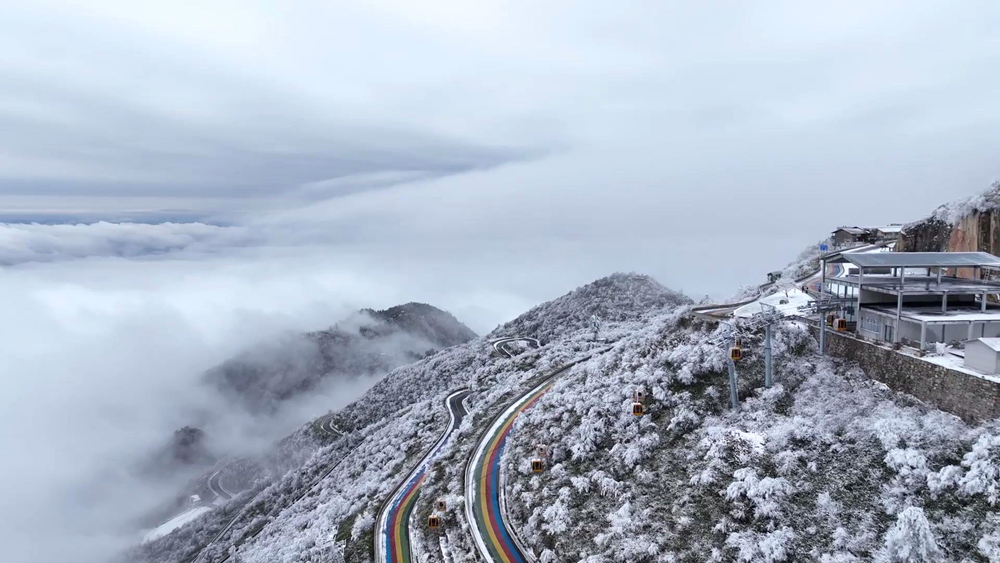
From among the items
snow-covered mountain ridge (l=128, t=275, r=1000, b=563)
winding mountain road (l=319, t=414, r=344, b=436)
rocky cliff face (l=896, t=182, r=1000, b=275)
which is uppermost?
rocky cliff face (l=896, t=182, r=1000, b=275)

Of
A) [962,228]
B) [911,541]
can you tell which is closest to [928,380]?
[911,541]

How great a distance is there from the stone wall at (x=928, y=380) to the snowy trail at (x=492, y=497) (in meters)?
25.0

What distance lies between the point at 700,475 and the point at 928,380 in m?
13.9

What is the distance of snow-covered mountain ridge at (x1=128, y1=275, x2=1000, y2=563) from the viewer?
71.0 ft

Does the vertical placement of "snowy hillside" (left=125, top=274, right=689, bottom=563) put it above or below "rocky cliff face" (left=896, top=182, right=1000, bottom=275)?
below

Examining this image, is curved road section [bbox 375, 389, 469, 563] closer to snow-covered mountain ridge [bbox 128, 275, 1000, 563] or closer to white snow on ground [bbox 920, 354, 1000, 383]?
snow-covered mountain ridge [bbox 128, 275, 1000, 563]

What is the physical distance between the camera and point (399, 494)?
43.4m

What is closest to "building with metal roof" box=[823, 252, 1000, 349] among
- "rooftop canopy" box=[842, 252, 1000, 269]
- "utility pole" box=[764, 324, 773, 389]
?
"rooftop canopy" box=[842, 252, 1000, 269]

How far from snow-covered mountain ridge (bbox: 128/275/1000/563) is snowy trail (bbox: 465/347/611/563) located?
821 millimetres

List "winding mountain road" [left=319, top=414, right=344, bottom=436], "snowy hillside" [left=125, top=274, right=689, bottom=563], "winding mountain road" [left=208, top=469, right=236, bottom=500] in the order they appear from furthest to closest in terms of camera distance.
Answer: "winding mountain road" [left=208, top=469, right=236, bottom=500] → "winding mountain road" [left=319, top=414, right=344, bottom=436] → "snowy hillside" [left=125, top=274, right=689, bottom=563]

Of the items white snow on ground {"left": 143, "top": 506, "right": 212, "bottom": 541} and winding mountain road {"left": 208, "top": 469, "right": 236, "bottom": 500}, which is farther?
winding mountain road {"left": 208, "top": 469, "right": 236, "bottom": 500}

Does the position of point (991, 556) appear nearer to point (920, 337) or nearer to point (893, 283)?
point (920, 337)

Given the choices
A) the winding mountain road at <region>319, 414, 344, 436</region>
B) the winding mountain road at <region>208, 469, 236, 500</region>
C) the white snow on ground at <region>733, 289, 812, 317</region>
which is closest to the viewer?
the white snow on ground at <region>733, 289, 812, 317</region>

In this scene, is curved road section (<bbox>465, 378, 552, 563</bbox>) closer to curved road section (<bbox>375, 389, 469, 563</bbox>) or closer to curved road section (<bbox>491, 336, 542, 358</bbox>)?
curved road section (<bbox>375, 389, 469, 563</bbox>)
